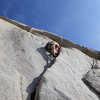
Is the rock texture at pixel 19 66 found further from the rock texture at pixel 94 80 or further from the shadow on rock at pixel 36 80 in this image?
the rock texture at pixel 94 80

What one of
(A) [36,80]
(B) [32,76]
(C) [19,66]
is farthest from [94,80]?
(C) [19,66]

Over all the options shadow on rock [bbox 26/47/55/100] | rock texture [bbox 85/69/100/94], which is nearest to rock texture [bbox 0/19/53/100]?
shadow on rock [bbox 26/47/55/100]

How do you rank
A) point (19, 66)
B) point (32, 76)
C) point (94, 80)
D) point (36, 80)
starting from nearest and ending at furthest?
point (36, 80)
point (32, 76)
point (19, 66)
point (94, 80)

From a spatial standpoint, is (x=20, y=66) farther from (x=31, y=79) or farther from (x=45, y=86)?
(x=45, y=86)

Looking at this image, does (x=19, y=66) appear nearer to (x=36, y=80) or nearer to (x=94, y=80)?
(x=36, y=80)

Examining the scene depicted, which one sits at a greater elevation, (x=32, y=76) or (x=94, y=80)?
(x=94, y=80)

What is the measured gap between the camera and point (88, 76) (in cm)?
583

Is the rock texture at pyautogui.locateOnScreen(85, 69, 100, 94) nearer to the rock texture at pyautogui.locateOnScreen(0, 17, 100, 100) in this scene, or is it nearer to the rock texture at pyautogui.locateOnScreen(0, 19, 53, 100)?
the rock texture at pyautogui.locateOnScreen(0, 17, 100, 100)

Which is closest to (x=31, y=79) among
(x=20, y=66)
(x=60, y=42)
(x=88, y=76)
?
(x=20, y=66)

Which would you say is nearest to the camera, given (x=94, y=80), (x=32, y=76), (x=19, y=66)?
(x=32, y=76)

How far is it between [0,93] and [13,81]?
68cm

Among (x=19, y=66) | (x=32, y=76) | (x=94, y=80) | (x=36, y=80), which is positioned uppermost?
(x=94, y=80)

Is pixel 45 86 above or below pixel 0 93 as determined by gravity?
above

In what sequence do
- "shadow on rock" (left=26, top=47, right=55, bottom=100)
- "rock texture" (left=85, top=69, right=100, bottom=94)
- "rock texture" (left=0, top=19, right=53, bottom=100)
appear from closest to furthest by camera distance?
"rock texture" (left=0, top=19, right=53, bottom=100) → "shadow on rock" (left=26, top=47, right=55, bottom=100) → "rock texture" (left=85, top=69, right=100, bottom=94)
